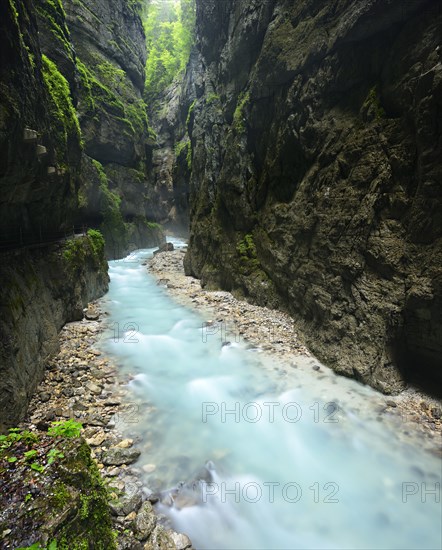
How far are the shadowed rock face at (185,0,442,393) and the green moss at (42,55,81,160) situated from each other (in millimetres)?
8376

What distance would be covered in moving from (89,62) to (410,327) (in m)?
39.5

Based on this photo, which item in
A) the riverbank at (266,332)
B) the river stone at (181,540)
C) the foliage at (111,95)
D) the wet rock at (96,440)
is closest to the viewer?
the river stone at (181,540)

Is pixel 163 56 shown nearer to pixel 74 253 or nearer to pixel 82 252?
pixel 82 252

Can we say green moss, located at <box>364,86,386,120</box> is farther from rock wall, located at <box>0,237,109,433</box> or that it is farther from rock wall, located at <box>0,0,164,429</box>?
rock wall, located at <box>0,237,109,433</box>

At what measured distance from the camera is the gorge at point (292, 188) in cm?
719

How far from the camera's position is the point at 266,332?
461 inches

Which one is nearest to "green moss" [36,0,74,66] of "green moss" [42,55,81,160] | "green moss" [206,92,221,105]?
"green moss" [42,55,81,160]

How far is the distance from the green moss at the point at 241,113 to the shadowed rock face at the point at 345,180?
0.25 ft

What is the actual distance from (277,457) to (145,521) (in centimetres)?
298

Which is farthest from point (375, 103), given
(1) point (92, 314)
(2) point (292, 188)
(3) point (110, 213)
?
(3) point (110, 213)

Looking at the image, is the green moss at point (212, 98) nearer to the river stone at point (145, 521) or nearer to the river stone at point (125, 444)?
the river stone at point (125, 444)

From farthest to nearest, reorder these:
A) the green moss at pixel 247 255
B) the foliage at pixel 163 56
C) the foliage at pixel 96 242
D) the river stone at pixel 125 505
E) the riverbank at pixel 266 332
Result: the foliage at pixel 163 56 < the foliage at pixel 96 242 < the green moss at pixel 247 255 < the riverbank at pixel 266 332 < the river stone at pixel 125 505

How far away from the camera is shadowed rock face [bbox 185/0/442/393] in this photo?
7.45 meters

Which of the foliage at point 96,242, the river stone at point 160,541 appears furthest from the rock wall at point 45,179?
the river stone at point 160,541
